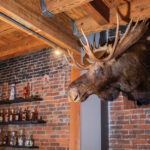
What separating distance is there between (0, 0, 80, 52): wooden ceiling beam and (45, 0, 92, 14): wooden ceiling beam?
0.62 ft

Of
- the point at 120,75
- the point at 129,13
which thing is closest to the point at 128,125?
the point at 120,75

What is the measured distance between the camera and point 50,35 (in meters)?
2.92

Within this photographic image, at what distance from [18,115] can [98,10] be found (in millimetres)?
2534

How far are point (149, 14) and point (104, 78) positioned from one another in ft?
3.20

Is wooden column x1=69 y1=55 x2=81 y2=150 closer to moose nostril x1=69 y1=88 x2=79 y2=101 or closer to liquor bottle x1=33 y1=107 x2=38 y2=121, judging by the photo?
liquor bottle x1=33 y1=107 x2=38 y2=121

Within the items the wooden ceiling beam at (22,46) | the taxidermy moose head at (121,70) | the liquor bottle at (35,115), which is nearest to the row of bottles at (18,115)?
the liquor bottle at (35,115)

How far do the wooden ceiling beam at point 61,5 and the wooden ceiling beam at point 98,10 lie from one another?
0.19m

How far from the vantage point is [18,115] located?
13.9ft

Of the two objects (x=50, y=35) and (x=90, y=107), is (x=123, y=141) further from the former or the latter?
(x=50, y=35)

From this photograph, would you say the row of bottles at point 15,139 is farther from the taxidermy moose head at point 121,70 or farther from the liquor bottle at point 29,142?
the taxidermy moose head at point 121,70

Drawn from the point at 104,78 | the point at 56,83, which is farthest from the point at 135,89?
the point at 56,83

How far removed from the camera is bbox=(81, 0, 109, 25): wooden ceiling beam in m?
2.65

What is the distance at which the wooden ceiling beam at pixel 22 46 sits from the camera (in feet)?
13.2

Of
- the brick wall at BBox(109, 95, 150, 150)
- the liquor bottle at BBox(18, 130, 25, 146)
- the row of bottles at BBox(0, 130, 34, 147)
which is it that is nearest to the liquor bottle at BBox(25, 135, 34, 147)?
the row of bottles at BBox(0, 130, 34, 147)
